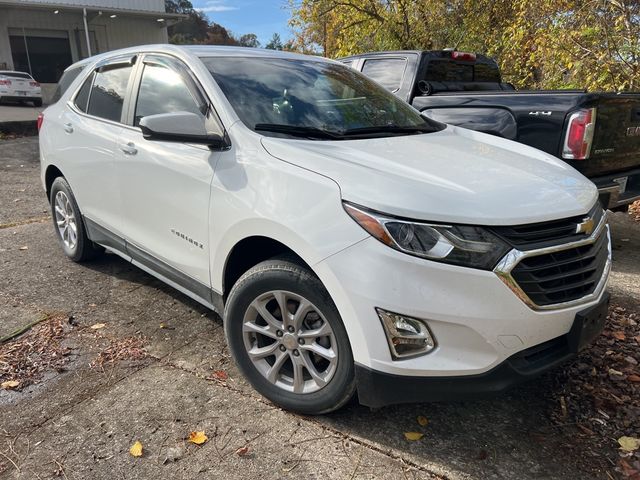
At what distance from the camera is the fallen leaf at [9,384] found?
2.84 metres

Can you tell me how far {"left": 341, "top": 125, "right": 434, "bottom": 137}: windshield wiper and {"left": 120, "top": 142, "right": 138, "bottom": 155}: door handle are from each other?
144 cm

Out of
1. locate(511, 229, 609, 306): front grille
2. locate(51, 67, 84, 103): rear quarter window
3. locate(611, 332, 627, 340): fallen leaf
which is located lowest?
locate(611, 332, 627, 340): fallen leaf

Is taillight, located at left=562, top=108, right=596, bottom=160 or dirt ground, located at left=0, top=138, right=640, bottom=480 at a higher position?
taillight, located at left=562, top=108, right=596, bottom=160

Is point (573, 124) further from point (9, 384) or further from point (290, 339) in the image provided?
point (9, 384)

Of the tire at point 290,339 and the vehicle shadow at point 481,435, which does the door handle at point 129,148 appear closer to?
the tire at point 290,339

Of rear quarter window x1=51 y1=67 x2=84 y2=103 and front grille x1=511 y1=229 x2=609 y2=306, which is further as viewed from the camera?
rear quarter window x1=51 y1=67 x2=84 y2=103

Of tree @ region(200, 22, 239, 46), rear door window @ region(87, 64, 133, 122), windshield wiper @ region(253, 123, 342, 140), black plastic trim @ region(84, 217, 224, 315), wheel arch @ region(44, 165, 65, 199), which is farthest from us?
tree @ region(200, 22, 239, 46)

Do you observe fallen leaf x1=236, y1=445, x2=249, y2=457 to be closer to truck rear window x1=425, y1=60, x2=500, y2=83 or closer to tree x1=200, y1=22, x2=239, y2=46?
truck rear window x1=425, y1=60, x2=500, y2=83

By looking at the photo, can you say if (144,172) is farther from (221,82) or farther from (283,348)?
(283,348)

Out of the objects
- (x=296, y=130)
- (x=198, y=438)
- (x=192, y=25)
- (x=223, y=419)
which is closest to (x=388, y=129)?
(x=296, y=130)

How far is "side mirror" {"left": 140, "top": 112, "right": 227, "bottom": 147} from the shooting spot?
8.83 ft

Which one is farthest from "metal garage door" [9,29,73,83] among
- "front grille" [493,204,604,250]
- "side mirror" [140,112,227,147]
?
"front grille" [493,204,604,250]

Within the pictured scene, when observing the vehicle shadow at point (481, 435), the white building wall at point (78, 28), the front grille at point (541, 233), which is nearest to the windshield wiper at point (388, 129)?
the front grille at point (541, 233)

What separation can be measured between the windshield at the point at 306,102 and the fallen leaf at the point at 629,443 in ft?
6.49
